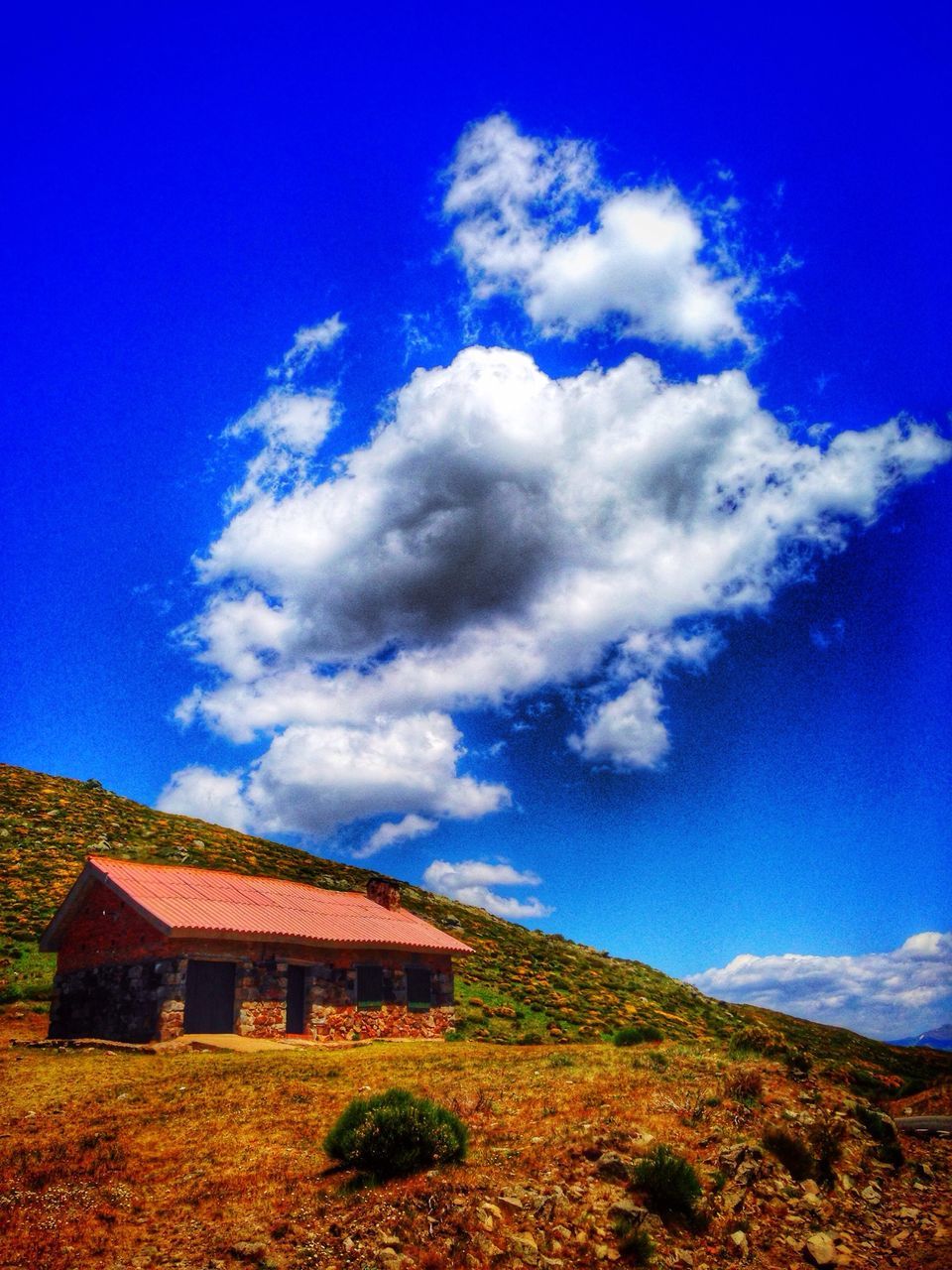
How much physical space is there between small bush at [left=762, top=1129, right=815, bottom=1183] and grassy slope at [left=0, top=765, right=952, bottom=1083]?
19.5 m

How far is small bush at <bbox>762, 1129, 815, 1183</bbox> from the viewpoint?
1411cm

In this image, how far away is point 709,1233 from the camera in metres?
11.4

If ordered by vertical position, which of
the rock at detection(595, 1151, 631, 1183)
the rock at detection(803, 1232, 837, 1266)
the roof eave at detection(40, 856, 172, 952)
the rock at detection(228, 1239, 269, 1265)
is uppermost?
the roof eave at detection(40, 856, 172, 952)

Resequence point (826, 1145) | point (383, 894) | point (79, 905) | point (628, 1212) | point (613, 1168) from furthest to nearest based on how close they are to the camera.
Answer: point (383, 894)
point (79, 905)
point (826, 1145)
point (613, 1168)
point (628, 1212)

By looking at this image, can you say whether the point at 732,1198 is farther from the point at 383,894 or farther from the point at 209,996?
the point at 383,894

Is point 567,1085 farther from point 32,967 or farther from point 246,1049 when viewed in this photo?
point 32,967

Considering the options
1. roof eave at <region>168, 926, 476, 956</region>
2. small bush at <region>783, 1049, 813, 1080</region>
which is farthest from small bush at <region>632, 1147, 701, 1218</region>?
roof eave at <region>168, 926, 476, 956</region>

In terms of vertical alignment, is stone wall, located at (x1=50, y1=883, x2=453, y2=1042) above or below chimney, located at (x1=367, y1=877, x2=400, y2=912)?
below

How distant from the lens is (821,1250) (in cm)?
1139

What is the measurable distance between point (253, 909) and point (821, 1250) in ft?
72.3

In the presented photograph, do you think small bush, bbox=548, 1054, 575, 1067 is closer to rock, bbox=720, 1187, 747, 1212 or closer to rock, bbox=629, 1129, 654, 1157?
rock, bbox=629, 1129, 654, 1157

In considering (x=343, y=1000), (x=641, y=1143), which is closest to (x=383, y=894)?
(x=343, y=1000)

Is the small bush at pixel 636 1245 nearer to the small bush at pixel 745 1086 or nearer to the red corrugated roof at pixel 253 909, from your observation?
the small bush at pixel 745 1086

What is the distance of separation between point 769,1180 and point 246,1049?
15454mm
